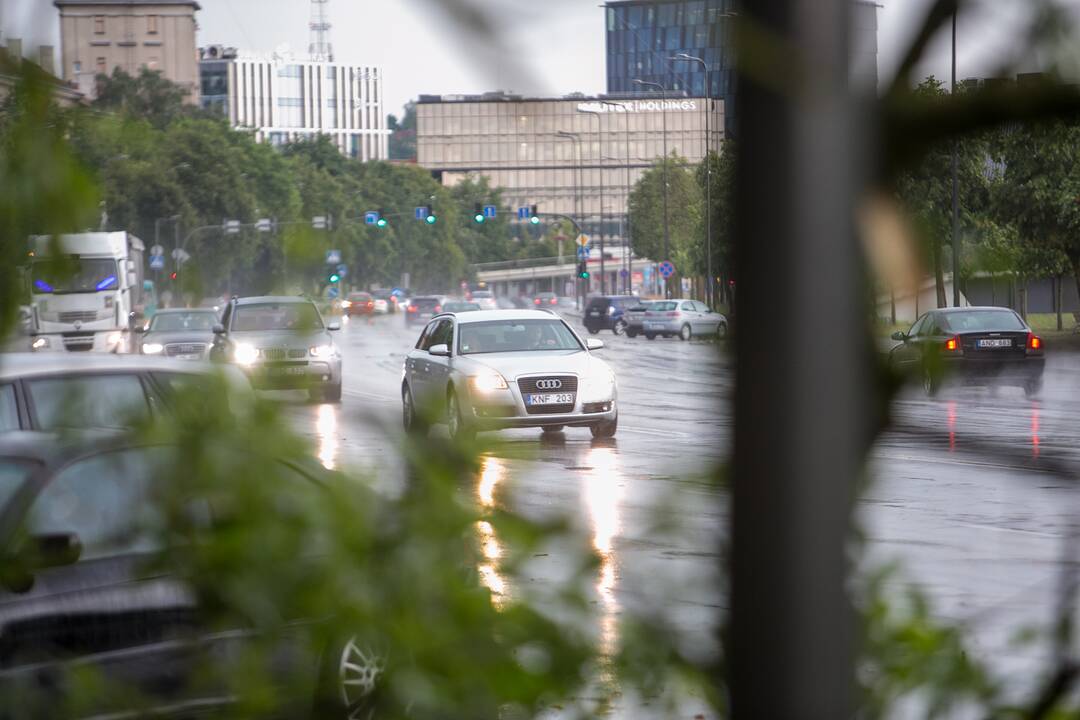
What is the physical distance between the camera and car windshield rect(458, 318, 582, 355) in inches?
727

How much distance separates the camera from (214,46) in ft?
4.02

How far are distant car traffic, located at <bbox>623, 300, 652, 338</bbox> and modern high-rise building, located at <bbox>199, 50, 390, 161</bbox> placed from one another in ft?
171

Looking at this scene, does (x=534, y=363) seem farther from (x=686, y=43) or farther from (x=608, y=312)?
(x=608, y=312)

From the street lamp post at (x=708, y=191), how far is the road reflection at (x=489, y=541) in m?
0.30

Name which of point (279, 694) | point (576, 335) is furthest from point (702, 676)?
point (576, 335)

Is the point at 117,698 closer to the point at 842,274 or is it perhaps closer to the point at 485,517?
the point at 485,517

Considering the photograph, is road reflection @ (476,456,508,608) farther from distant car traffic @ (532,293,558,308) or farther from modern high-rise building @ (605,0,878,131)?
distant car traffic @ (532,293,558,308)

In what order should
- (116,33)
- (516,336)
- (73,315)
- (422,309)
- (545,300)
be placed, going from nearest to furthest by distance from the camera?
(116,33), (73,315), (516,336), (422,309), (545,300)

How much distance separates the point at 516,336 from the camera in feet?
61.3

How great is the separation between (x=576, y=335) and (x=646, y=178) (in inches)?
670

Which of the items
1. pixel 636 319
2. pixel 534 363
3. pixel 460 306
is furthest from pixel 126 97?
pixel 460 306

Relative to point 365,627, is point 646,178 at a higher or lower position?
higher

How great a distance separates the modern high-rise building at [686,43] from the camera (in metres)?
0.87

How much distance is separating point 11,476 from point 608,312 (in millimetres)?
61184
